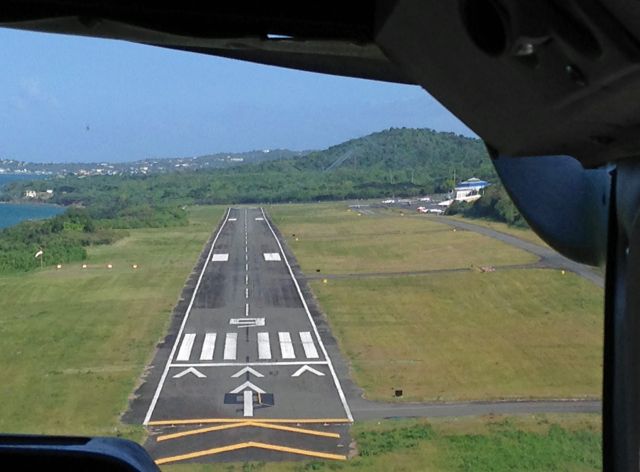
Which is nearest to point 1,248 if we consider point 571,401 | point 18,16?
point 571,401

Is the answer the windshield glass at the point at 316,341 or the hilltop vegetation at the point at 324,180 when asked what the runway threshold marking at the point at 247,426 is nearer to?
the windshield glass at the point at 316,341

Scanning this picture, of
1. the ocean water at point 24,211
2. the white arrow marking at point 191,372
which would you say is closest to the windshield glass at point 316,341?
the white arrow marking at point 191,372

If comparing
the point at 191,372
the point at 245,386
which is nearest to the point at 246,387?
the point at 245,386

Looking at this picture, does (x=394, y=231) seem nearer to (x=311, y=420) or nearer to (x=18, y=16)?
(x=311, y=420)

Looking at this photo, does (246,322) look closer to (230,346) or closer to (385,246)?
(230,346)

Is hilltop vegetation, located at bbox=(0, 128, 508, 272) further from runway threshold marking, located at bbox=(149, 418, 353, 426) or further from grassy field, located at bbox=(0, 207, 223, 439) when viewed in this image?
runway threshold marking, located at bbox=(149, 418, 353, 426)

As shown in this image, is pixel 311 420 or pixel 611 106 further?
pixel 311 420
